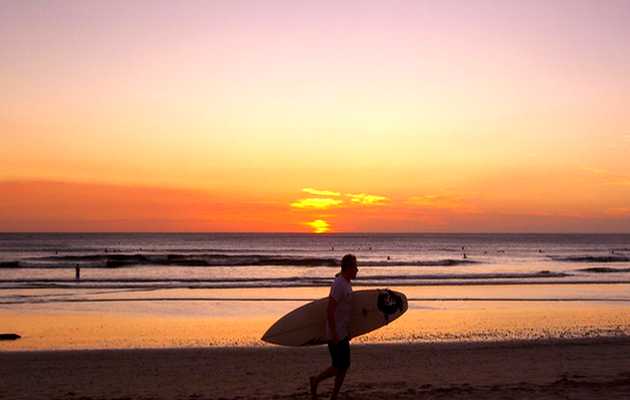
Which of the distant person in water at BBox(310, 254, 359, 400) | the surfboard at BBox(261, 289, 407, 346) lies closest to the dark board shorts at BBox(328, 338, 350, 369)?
the distant person in water at BBox(310, 254, 359, 400)

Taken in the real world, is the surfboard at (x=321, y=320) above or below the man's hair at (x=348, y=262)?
below

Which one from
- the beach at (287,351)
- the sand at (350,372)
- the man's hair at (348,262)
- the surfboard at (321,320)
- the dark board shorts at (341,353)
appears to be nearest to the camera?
the man's hair at (348,262)

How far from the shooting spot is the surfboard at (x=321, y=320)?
10.2m

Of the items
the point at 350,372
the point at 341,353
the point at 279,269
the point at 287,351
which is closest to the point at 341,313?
the point at 341,353

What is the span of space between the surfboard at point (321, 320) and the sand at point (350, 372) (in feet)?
2.50

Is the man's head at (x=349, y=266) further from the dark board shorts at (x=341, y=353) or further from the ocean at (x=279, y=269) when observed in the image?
the ocean at (x=279, y=269)

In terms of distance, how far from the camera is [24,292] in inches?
1130

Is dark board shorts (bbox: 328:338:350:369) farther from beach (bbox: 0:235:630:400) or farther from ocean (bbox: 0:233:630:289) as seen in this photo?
ocean (bbox: 0:233:630:289)

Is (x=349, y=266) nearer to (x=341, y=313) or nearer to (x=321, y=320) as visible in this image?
(x=341, y=313)

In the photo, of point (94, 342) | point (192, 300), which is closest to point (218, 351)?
point (94, 342)

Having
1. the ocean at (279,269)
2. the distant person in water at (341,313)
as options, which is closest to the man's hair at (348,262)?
the distant person in water at (341,313)

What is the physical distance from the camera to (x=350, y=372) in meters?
11.3

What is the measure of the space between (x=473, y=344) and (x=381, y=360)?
9.31 ft

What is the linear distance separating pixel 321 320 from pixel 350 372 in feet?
5.30
